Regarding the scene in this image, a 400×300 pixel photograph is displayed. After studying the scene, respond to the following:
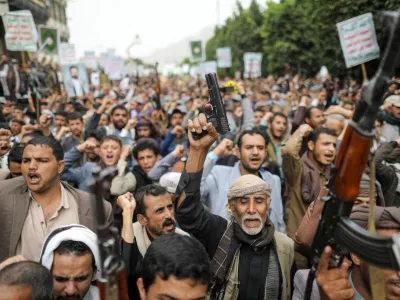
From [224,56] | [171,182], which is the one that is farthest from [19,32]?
[224,56]

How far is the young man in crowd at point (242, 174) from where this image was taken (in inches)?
146

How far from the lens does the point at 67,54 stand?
13.0 m

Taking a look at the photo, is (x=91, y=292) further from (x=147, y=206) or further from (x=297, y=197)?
(x=297, y=197)

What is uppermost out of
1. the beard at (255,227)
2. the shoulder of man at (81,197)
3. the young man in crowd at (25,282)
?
the shoulder of man at (81,197)

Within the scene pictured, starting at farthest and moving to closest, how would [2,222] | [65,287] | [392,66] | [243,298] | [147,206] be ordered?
[147,206], [2,222], [243,298], [65,287], [392,66]

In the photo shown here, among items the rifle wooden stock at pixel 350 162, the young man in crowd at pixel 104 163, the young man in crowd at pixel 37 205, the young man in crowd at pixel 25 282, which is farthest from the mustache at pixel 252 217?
the young man in crowd at pixel 104 163

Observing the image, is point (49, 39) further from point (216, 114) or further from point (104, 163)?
point (216, 114)

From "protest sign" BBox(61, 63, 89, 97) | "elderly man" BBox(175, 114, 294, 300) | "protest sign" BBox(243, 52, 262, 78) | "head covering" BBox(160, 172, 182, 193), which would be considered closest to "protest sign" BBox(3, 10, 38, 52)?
"protest sign" BBox(61, 63, 89, 97)

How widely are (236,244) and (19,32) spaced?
27.5 ft

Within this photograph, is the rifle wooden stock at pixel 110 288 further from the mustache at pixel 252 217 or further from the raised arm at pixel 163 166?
the raised arm at pixel 163 166

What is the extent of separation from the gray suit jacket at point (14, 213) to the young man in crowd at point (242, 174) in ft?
3.63

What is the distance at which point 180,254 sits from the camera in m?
1.86

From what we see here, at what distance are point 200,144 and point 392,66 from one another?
121 cm

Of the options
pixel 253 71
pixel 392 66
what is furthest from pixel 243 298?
pixel 253 71
